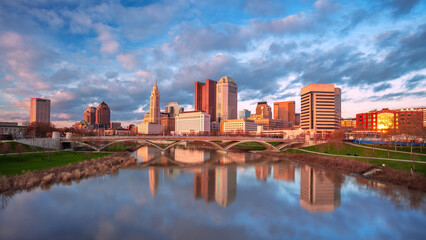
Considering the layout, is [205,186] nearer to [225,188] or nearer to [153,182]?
[225,188]

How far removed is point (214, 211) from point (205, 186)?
32.5 ft

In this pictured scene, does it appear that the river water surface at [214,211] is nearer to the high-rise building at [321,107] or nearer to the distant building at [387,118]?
the distant building at [387,118]

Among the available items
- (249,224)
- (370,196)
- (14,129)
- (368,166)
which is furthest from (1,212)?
(14,129)

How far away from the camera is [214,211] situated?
2084 centimetres

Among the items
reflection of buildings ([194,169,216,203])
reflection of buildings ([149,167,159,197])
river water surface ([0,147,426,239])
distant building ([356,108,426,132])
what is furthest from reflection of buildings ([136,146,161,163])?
distant building ([356,108,426,132])

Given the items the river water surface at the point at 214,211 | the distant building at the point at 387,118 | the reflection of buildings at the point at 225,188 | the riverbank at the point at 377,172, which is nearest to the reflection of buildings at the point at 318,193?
the river water surface at the point at 214,211

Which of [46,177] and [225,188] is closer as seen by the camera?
[46,177]

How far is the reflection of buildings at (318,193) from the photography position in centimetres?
2286

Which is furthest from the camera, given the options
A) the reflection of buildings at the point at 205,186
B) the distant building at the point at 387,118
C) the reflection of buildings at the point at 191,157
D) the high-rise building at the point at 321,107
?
the high-rise building at the point at 321,107

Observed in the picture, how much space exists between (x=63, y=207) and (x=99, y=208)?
316 cm

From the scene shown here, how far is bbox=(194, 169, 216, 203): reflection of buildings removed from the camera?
84.7 ft

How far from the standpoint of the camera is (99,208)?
21.3 m

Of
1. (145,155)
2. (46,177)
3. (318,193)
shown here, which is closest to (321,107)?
(145,155)

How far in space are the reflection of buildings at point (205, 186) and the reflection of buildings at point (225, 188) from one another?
631 mm
